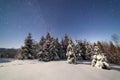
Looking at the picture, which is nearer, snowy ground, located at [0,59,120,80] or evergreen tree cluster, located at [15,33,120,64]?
snowy ground, located at [0,59,120,80]

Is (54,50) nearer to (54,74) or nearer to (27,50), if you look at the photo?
(27,50)

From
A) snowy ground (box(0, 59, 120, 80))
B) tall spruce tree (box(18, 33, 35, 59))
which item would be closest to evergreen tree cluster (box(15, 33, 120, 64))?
tall spruce tree (box(18, 33, 35, 59))

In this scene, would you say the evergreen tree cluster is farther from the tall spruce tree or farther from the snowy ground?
the snowy ground

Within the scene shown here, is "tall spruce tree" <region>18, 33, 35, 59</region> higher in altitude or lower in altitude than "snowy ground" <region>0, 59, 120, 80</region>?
higher

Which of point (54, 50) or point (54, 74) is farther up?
point (54, 50)

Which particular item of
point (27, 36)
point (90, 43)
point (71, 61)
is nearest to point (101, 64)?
point (71, 61)

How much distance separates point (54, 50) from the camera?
41.2 metres

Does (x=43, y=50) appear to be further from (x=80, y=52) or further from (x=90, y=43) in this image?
(x=90, y=43)

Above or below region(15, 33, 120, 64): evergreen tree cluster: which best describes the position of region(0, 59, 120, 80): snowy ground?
below

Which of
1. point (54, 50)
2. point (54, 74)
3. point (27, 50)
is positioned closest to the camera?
point (54, 74)

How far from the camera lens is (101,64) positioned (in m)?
21.3

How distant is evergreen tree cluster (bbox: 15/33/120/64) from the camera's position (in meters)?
38.6

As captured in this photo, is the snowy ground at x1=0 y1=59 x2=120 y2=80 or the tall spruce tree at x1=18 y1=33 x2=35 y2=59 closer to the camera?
the snowy ground at x1=0 y1=59 x2=120 y2=80

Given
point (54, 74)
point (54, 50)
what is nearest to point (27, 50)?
point (54, 50)
